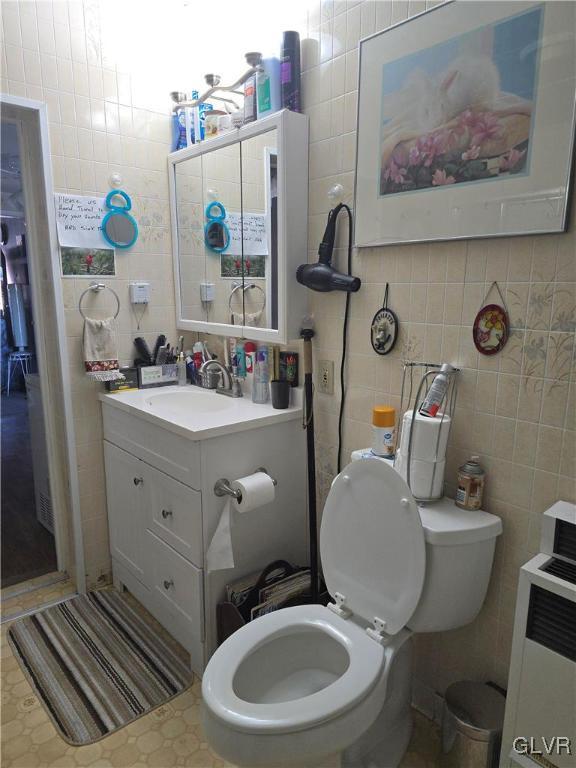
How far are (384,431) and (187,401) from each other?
3.20 ft

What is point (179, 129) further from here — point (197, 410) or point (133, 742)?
point (133, 742)

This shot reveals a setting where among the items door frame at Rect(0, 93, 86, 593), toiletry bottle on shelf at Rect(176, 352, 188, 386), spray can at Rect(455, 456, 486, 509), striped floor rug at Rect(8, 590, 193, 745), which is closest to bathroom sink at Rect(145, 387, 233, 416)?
toiletry bottle on shelf at Rect(176, 352, 188, 386)

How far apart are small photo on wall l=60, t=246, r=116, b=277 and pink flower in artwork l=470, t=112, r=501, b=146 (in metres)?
1.46

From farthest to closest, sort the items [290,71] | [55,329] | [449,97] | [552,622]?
[55,329] < [290,71] < [449,97] < [552,622]

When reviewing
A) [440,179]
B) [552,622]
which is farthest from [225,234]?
[552,622]

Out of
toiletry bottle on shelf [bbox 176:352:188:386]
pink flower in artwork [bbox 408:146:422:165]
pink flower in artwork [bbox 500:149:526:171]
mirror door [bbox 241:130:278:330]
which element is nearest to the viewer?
pink flower in artwork [bbox 500:149:526:171]

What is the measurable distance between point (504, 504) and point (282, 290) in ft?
3.17

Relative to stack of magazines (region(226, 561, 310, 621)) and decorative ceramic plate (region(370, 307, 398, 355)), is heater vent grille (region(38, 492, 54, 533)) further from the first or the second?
decorative ceramic plate (region(370, 307, 398, 355))

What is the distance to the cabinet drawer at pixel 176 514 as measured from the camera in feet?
5.23

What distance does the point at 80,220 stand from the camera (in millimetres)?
1949

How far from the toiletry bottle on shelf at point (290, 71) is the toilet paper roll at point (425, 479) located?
122 cm

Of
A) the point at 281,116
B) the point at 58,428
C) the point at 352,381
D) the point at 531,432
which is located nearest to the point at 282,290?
the point at 352,381

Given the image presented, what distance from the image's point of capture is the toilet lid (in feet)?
3.96

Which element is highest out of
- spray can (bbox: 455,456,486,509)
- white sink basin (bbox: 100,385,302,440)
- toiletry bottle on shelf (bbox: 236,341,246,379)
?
toiletry bottle on shelf (bbox: 236,341,246,379)
